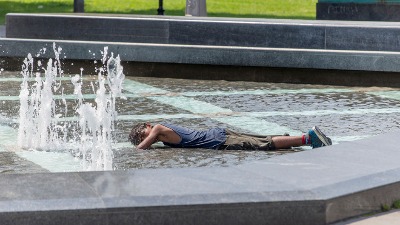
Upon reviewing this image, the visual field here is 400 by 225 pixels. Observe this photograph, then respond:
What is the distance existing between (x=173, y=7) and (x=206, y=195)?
89.3ft

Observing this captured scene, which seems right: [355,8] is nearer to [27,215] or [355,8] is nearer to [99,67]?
[99,67]

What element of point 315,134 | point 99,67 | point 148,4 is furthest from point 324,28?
point 148,4

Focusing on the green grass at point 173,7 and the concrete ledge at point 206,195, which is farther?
the green grass at point 173,7

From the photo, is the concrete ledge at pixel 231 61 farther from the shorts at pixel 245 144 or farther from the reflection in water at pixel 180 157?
the reflection in water at pixel 180 157

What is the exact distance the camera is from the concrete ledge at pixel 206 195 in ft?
17.4

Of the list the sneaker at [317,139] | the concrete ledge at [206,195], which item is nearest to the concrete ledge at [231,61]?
the sneaker at [317,139]

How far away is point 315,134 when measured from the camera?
8.23 metres

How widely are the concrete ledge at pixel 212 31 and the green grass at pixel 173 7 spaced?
12.6 meters

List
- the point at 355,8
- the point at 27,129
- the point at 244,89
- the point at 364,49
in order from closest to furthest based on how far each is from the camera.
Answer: the point at 27,129 → the point at 244,89 → the point at 364,49 → the point at 355,8

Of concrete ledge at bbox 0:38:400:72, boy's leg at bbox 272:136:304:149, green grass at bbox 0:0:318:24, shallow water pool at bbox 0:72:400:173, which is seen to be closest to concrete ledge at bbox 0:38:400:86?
concrete ledge at bbox 0:38:400:72

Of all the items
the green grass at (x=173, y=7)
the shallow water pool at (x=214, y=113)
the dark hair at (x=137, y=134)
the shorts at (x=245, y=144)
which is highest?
the green grass at (x=173, y=7)

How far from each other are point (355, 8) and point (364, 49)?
7715mm

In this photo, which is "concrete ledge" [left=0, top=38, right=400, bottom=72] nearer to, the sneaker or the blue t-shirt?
the sneaker

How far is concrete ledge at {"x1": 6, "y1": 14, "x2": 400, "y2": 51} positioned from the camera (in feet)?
46.8
